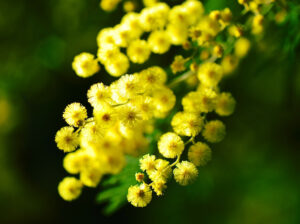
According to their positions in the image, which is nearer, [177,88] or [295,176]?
[177,88]

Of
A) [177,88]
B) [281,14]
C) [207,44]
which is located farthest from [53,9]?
[281,14]

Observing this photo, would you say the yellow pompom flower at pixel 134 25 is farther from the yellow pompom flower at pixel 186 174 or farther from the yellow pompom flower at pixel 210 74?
the yellow pompom flower at pixel 186 174

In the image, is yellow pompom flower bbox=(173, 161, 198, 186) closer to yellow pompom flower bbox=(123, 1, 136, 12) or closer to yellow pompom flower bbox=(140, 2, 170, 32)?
yellow pompom flower bbox=(140, 2, 170, 32)

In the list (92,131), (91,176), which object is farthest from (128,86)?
(91,176)

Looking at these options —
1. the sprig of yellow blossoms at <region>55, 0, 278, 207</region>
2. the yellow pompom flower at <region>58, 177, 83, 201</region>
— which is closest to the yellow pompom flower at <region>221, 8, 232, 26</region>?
the sprig of yellow blossoms at <region>55, 0, 278, 207</region>

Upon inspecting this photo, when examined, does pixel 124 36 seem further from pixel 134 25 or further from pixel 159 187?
pixel 159 187

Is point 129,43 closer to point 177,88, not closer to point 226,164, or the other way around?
point 177,88
